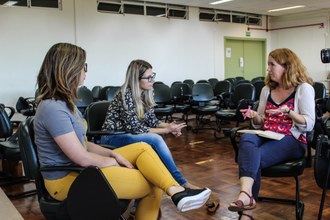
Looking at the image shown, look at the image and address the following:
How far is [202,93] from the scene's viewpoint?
22.8 feet

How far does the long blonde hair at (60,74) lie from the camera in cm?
180

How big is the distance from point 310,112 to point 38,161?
71.6 inches

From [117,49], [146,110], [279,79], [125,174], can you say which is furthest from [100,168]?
[117,49]

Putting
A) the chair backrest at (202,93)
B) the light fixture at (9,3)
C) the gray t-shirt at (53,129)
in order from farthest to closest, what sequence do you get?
the light fixture at (9,3), the chair backrest at (202,93), the gray t-shirt at (53,129)

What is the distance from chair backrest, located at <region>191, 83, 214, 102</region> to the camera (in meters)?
6.91

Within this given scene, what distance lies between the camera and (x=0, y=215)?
8.68ft

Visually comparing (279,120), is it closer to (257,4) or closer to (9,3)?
(9,3)

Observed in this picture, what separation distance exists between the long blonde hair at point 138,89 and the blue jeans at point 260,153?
85cm

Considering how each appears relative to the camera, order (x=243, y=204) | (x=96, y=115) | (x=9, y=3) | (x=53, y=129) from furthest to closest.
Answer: (x=9, y=3)
(x=96, y=115)
(x=243, y=204)
(x=53, y=129)

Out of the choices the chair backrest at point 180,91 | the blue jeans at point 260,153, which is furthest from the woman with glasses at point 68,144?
the chair backrest at point 180,91

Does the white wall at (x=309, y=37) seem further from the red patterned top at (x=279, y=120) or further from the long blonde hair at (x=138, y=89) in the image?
the long blonde hair at (x=138, y=89)

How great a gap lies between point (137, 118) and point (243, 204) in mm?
1110

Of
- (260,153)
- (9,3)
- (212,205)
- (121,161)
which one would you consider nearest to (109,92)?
(9,3)

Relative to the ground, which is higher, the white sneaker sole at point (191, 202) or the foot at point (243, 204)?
the white sneaker sole at point (191, 202)
